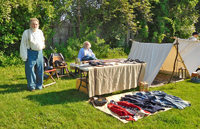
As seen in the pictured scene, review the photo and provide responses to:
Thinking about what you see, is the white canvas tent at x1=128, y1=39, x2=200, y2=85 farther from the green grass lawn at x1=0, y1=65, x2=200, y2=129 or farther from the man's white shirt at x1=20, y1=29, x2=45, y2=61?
the man's white shirt at x1=20, y1=29, x2=45, y2=61

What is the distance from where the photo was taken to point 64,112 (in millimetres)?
3738

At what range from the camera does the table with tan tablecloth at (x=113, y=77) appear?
432 centimetres

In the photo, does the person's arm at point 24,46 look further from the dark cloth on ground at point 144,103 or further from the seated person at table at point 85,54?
the dark cloth on ground at point 144,103

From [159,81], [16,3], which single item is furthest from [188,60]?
[16,3]

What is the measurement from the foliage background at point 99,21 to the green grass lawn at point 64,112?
3.04 metres

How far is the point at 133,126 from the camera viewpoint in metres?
3.32

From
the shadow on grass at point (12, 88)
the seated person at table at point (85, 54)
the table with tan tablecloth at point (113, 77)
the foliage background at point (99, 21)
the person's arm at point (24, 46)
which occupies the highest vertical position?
the foliage background at point (99, 21)

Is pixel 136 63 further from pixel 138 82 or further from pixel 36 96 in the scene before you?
pixel 36 96

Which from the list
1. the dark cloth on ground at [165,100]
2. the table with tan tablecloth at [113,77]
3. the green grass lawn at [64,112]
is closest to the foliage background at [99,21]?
the green grass lawn at [64,112]

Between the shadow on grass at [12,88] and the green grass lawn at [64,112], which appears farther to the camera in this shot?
the shadow on grass at [12,88]

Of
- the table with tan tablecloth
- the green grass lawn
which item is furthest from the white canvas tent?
the green grass lawn

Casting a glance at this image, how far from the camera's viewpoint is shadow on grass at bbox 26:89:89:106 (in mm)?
4270

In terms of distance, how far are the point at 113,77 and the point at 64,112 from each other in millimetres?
1526

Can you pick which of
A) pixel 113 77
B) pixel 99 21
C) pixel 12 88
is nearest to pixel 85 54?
pixel 113 77
